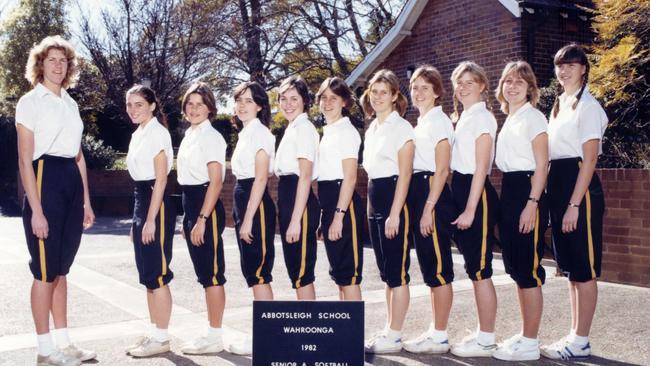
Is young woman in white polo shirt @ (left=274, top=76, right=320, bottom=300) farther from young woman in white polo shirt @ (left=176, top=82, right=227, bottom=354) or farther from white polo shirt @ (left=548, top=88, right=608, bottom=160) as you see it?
white polo shirt @ (left=548, top=88, right=608, bottom=160)

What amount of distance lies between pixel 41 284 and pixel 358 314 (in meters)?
2.24

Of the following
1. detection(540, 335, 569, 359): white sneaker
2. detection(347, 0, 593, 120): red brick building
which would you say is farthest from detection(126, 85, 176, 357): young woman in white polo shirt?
detection(347, 0, 593, 120): red brick building

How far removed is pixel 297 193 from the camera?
15.2 feet

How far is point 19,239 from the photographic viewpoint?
1259 cm

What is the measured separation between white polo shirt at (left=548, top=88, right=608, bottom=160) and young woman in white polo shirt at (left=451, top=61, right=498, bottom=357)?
17.4 inches

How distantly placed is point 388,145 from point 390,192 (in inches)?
13.0

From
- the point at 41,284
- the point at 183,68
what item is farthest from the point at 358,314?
the point at 183,68

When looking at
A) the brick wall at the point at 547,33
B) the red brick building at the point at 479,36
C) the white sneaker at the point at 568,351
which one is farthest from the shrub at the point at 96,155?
the white sneaker at the point at 568,351

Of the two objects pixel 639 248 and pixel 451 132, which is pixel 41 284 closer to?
pixel 451 132

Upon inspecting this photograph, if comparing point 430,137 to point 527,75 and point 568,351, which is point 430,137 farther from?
point 568,351

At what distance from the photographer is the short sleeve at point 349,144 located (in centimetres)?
466

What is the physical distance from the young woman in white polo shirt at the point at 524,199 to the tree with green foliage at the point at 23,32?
104 feet

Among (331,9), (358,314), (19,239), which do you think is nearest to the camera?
(358,314)

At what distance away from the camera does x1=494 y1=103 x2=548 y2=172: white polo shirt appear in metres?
4.57
